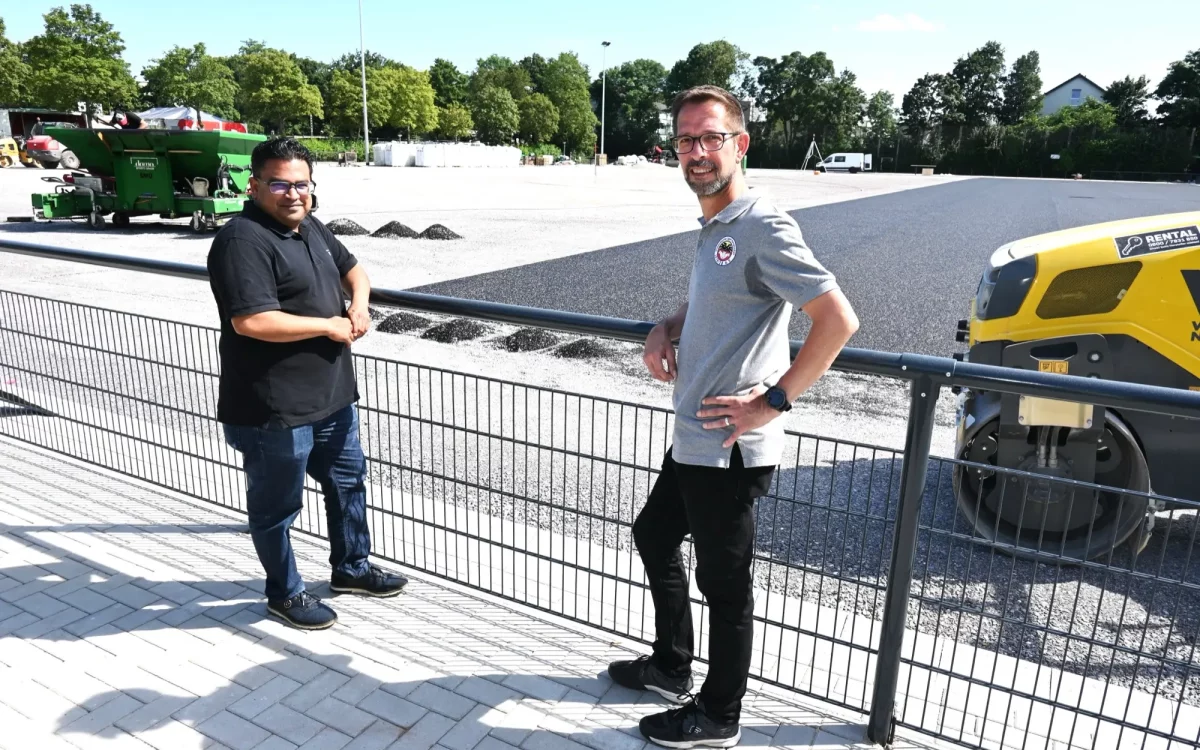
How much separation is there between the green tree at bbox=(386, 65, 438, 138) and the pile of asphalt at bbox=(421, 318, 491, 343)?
248 ft

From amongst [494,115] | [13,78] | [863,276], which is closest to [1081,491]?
[863,276]

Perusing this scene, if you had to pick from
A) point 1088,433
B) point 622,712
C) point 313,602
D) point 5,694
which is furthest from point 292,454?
point 1088,433

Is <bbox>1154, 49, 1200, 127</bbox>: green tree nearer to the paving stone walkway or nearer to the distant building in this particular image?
the distant building

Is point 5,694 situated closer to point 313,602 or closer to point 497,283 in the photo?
point 313,602

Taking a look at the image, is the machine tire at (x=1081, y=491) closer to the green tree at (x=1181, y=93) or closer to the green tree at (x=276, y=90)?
the green tree at (x=276, y=90)

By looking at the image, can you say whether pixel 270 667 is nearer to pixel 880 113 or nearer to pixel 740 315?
pixel 740 315

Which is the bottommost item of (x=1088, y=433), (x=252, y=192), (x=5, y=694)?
(x=5, y=694)

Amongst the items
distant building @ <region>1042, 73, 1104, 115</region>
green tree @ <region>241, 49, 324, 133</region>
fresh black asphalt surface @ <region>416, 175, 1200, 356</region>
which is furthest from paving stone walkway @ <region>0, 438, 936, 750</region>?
distant building @ <region>1042, 73, 1104, 115</region>

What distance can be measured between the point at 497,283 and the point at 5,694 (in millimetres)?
9104

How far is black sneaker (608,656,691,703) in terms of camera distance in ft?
9.28

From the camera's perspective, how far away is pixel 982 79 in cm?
10012

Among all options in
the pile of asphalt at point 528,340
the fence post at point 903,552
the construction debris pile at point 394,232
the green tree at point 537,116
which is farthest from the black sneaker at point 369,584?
the green tree at point 537,116

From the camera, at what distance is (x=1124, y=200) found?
3353 centimetres

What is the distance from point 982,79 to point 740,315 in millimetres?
113264
